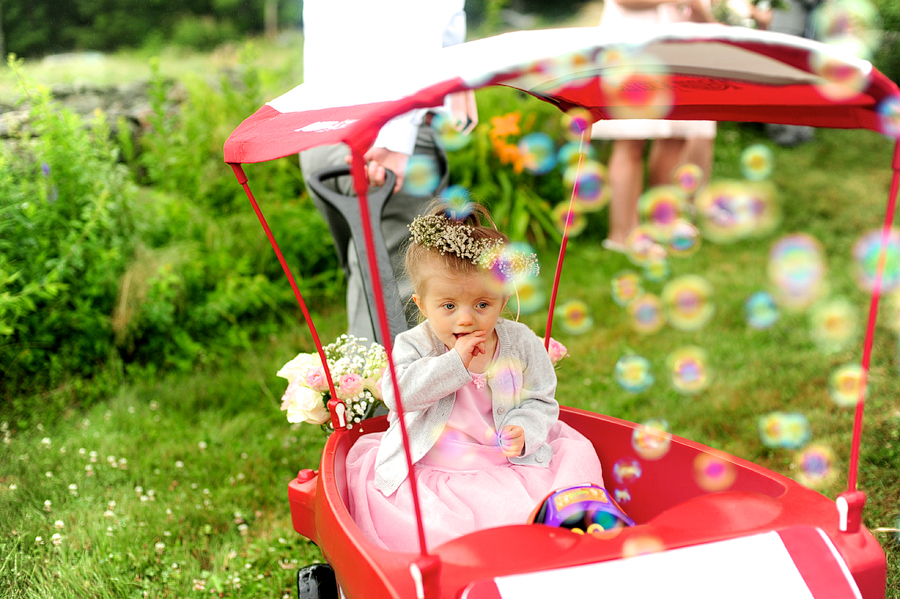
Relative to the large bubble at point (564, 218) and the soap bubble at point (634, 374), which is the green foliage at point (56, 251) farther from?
the large bubble at point (564, 218)

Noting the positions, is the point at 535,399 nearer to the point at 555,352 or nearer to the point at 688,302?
the point at 555,352

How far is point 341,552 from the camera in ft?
4.29

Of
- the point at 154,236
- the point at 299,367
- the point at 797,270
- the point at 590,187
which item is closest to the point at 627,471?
the point at 299,367

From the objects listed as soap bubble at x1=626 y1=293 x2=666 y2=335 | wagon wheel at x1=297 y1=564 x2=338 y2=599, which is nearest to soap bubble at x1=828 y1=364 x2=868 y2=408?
soap bubble at x1=626 y1=293 x2=666 y2=335

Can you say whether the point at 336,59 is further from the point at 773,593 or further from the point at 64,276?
the point at 773,593

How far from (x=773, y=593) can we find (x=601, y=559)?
0.26 metres

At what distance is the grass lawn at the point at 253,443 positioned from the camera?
1.90 m

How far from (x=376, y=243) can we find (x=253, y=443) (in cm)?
103

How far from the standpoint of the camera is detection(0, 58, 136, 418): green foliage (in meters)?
2.69

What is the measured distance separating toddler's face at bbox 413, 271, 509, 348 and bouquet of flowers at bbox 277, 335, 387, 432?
0.30 metres

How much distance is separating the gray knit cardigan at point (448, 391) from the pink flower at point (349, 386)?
0.35 ft

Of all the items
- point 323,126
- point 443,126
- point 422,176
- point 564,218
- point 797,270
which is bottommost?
point 797,270

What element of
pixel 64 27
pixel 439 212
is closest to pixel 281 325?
pixel 439 212

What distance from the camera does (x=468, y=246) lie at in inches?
58.7
